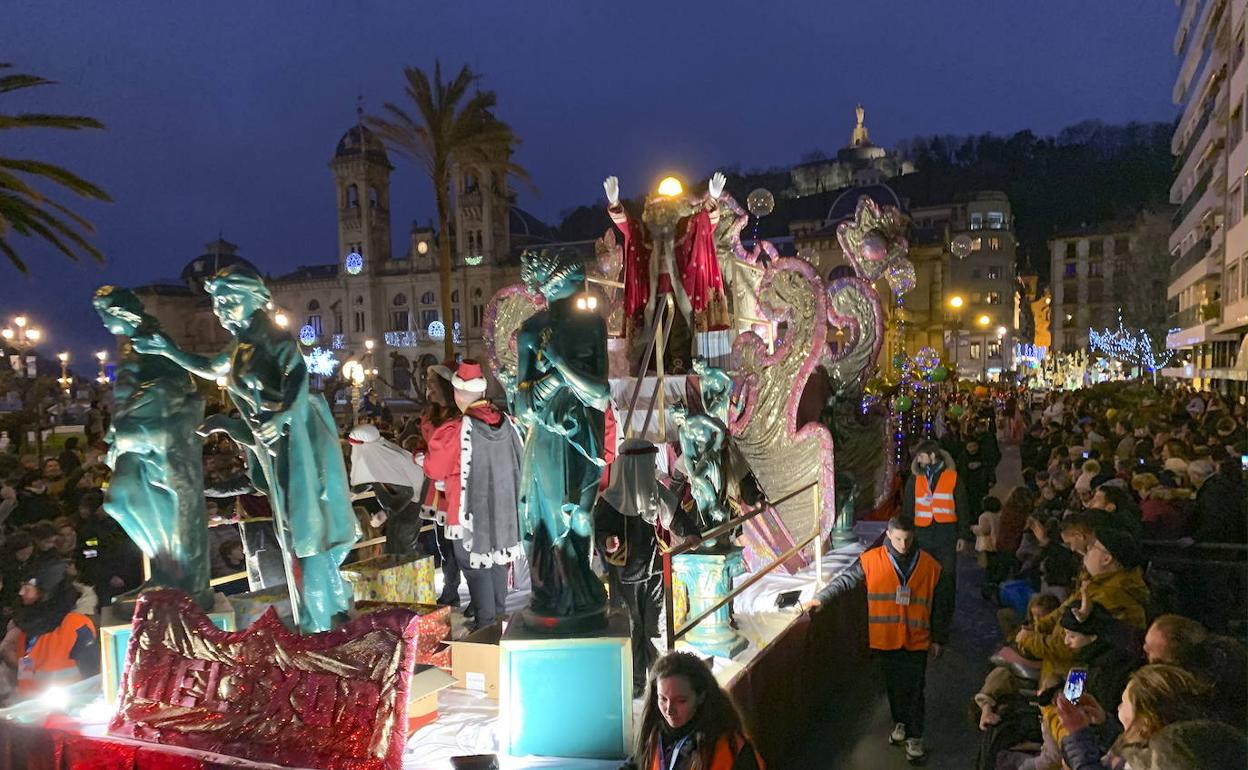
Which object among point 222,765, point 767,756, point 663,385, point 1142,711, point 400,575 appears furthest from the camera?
point 663,385

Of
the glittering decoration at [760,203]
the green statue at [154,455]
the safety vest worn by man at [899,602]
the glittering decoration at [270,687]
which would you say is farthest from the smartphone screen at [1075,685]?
the glittering decoration at [760,203]

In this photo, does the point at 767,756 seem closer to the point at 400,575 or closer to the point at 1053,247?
the point at 400,575

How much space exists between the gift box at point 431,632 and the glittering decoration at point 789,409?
11.9ft

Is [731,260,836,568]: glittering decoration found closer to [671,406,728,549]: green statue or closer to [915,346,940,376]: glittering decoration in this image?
[671,406,728,549]: green statue

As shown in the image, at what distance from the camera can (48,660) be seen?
16.7ft

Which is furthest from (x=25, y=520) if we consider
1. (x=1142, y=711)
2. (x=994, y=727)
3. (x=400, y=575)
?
(x=1142, y=711)

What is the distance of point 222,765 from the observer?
3.89 metres

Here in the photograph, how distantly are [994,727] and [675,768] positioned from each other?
1.95 meters

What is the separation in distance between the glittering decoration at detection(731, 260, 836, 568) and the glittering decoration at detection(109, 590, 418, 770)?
4.63 metres

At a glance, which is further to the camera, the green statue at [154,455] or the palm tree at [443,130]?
the palm tree at [443,130]

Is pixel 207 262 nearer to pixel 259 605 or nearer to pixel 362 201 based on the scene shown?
pixel 362 201

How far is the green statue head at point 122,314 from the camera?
4.71 metres

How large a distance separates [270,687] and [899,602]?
3.55m

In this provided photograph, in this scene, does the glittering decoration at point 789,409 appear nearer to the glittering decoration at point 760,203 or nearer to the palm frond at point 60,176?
the glittering decoration at point 760,203
